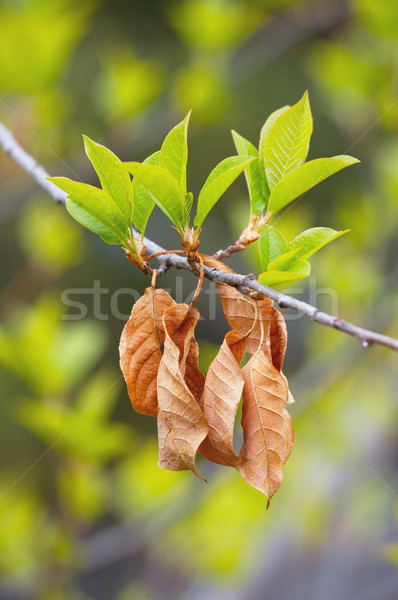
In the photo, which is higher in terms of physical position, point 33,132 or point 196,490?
point 33,132

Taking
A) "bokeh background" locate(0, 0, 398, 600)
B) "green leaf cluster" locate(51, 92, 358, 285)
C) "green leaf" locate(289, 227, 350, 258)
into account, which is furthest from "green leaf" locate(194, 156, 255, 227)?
"bokeh background" locate(0, 0, 398, 600)

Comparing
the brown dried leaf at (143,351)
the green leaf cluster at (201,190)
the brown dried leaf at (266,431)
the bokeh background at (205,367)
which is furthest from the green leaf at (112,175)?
the bokeh background at (205,367)

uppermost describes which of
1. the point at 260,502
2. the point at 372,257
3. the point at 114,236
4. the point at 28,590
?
the point at 114,236

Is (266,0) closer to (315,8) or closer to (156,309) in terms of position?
(315,8)

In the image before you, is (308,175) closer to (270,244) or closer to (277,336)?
(270,244)

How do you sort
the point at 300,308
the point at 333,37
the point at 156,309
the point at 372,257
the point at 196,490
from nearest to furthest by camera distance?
the point at 300,308
the point at 156,309
the point at 196,490
the point at 372,257
the point at 333,37

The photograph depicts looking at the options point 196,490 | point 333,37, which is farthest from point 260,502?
point 333,37
